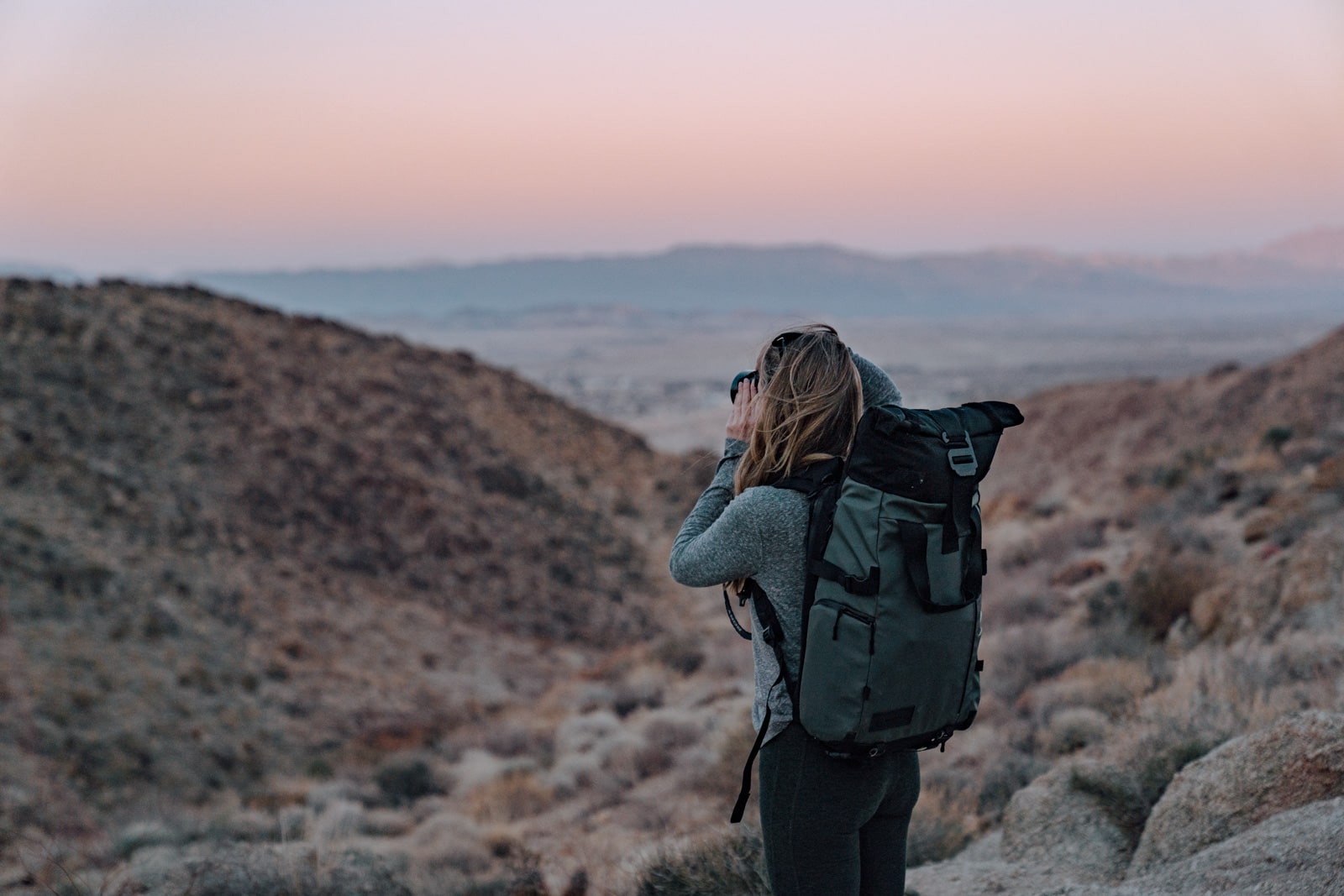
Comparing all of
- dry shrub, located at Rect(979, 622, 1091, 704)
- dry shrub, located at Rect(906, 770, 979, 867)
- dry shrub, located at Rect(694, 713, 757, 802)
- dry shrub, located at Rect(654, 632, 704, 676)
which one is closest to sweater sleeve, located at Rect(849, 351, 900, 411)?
dry shrub, located at Rect(906, 770, 979, 867)

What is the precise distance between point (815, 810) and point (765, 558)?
1.97ft

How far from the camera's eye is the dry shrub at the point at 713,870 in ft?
12.4

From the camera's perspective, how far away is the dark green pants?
2270 mm

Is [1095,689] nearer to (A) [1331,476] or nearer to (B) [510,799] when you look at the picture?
(B) [510,799]

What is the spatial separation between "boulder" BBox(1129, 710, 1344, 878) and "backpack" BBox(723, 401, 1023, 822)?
2.05 metres

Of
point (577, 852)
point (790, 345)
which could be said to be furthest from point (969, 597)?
point (577, 852)

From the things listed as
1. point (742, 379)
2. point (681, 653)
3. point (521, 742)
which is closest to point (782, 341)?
point (742, 379)

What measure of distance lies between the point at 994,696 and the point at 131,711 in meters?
9.17

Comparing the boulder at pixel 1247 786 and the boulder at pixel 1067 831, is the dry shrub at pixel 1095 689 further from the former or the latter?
the boulder at pixel 1247 786

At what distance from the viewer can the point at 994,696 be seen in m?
7.71

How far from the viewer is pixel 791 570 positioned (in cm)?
228

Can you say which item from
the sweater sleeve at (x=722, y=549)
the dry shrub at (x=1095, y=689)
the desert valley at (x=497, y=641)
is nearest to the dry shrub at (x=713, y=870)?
the desert valley at (x=497, y=641)

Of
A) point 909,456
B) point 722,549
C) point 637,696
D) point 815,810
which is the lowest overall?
point 637,696

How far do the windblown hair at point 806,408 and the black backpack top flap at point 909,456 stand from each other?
Result: 3.8 inches
